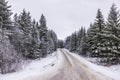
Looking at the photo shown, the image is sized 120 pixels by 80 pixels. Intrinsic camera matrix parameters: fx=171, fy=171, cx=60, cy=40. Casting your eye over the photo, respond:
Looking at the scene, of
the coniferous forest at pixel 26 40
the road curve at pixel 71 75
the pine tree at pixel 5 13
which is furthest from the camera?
the pine tree at pixel 5 13

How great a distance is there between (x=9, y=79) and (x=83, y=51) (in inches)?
1520

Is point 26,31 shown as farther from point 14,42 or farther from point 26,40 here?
point 14,42

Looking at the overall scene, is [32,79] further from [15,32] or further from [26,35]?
[26,35]

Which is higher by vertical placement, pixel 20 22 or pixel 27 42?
pixel 20 22

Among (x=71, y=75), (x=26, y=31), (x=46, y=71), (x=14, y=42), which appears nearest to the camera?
(x=71, y=75)

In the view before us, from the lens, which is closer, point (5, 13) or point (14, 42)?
point (5, 13)

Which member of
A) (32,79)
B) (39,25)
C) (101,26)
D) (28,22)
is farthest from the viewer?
(39,25)

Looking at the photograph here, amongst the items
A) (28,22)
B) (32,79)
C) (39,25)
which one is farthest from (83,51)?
(32,79)

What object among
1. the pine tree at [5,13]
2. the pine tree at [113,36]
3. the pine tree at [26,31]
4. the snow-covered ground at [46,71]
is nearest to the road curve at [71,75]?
the snow-covered ground at [46,71]

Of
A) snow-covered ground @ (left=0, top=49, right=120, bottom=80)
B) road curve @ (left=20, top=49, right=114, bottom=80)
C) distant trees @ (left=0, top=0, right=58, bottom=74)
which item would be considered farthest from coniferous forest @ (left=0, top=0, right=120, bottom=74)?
road curve @ (left=20, top=49, right=114, bottom=80)

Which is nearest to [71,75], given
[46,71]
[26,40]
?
[46,71]

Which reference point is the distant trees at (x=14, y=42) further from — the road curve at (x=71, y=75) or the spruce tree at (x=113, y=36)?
the spruce tree at (x=113, y=36)

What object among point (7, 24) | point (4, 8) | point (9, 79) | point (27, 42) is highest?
point (4, 8)

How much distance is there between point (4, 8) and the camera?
88.5ft
